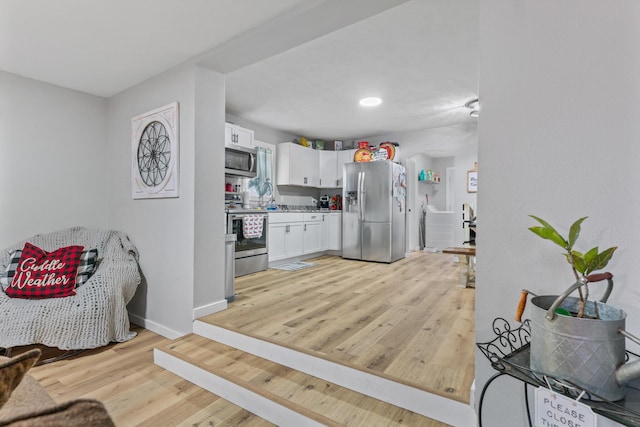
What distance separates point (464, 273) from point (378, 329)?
1657mm

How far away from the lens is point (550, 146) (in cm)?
111

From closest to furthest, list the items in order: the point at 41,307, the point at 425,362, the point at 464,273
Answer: the point at 425,362 → the point at 41,307 → the point at 464,273

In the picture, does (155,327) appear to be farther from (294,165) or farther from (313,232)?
(294,165)

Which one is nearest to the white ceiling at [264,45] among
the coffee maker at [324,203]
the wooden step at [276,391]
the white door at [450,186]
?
the wooden step at [276,391]

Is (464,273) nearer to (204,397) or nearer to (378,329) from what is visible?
(378,329)

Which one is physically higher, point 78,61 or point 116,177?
point 78,61

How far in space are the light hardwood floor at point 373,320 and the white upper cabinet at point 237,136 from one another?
1731 millimetres

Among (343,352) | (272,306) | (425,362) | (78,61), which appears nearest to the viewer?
(425,362)

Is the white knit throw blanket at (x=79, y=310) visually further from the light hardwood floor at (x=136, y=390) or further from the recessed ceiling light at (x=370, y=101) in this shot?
the recessed ceiling light at (x=370, y=101)

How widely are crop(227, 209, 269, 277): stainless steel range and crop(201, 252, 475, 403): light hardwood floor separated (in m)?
0.16

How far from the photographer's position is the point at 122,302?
243cm

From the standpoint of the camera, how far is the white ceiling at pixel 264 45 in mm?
1777

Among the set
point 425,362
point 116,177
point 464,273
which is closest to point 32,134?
point 116,177

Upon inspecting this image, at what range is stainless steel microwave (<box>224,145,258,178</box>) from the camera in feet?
13.0
